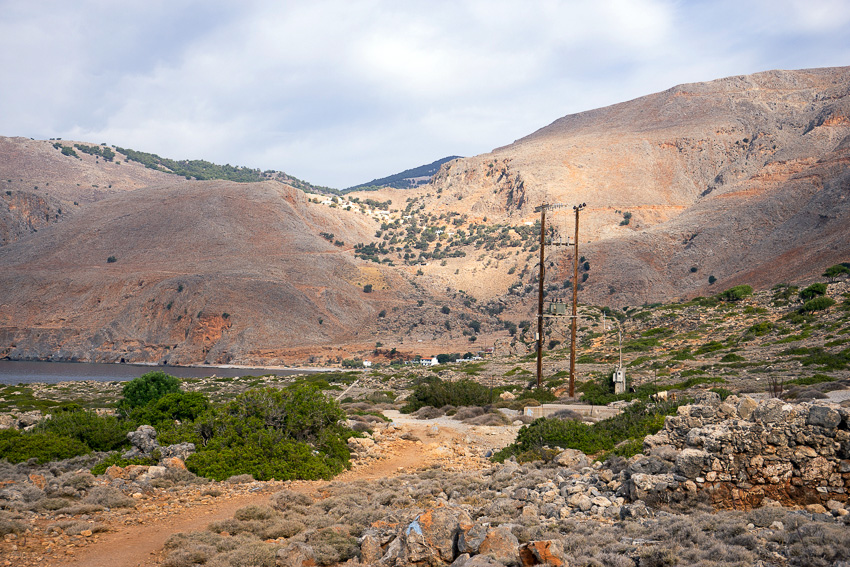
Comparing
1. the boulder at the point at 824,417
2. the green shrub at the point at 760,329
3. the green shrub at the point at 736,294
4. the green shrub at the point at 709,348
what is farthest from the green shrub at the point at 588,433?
the green shrub at the point at 736,294

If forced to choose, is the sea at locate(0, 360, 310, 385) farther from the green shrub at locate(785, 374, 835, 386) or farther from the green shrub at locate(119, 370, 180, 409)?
the green shrub at locate(785, 374, 835, 386)

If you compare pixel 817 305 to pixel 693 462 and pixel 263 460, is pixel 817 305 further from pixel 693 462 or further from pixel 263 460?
pixel 263 460

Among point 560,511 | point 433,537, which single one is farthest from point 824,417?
point 433,537

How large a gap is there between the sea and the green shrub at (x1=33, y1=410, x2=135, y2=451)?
4018 centimetres

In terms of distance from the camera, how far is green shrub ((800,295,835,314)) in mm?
35375

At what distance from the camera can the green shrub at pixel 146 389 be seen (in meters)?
23.0

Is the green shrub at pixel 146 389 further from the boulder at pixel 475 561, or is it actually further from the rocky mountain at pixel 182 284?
the rocky mountain at pixel 182 284

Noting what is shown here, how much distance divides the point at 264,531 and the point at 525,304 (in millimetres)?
71220

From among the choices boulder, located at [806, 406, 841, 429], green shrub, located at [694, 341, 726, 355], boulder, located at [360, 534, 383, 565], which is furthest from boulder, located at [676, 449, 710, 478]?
green shrub, located at [694, 341, 726, 355]

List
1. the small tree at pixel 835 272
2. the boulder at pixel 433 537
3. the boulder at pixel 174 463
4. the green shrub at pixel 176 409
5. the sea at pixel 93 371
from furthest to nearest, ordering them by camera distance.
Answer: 1. the sea at pixel 93 371
2. the small tree at pixel 835 272
3. the green shrub at pixel 176 409
4. the boulder at pixel 174 463
5. the boulder at pixel 433 537

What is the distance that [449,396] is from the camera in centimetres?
2578

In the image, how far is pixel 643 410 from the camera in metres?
14.9

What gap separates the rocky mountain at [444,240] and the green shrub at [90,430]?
4289 centimetres

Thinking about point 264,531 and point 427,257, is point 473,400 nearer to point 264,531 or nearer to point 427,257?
point 264,531
